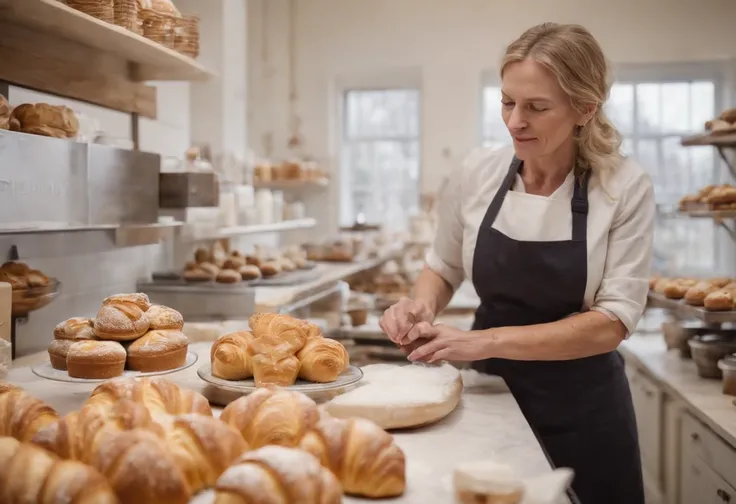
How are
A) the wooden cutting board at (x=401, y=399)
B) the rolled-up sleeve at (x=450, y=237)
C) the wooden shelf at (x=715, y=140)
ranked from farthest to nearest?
the wooden shelf at (x=715, y=140) < the rolled-up sleeve at (x=450, y=237) < the wooden cutting board at (x=401, y=399)

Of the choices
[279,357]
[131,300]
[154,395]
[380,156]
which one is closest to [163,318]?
[131,300]

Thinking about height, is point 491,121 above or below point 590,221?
above

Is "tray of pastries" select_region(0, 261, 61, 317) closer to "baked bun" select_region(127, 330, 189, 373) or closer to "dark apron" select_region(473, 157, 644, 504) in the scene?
"baked bun" select_region(127, 330, 189, 373)

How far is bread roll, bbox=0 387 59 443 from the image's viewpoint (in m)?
1.06

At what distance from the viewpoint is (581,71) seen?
177cm

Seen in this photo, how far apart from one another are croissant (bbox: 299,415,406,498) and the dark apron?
0.94m

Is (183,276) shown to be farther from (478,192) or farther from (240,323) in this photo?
(478,192)

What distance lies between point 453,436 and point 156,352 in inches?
24.3

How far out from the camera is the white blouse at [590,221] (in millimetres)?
1779

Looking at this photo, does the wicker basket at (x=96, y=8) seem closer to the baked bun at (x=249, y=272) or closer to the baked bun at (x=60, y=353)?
the baked bun at (x=60, y=353)

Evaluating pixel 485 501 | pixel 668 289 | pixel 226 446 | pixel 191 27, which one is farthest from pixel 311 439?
pixel 668 289

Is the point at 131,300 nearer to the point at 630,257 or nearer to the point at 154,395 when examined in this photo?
the point at 154,395

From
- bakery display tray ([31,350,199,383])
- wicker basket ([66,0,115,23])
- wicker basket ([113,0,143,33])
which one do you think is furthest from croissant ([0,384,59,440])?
wicker basket ([113,0,143,33])

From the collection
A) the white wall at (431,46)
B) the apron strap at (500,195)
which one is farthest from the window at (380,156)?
the apron strap at (500,195)
